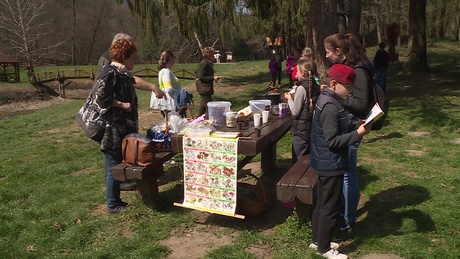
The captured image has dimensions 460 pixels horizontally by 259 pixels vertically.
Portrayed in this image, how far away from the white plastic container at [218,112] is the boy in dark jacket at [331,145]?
1.41 meters

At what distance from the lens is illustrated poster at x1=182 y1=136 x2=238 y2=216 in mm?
3750

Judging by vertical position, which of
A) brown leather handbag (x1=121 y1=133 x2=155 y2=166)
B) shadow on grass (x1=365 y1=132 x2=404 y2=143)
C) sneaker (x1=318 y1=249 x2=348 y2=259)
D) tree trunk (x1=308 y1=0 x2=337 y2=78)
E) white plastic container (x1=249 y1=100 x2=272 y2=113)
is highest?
tree trunk (x1=308 y1=0 x2=337 y2=78)

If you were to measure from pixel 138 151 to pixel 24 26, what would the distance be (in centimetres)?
3442

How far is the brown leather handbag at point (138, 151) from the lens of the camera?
13.4 ft

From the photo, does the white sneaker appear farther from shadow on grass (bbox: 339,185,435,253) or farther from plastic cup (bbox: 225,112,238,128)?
plastic cup (bbox: 225,112,238,128)

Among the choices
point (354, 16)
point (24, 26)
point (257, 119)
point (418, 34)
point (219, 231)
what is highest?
point (24, 26)

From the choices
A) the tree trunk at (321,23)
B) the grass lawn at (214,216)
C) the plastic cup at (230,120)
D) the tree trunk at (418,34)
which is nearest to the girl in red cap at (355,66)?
the grass lawn at (214,216)

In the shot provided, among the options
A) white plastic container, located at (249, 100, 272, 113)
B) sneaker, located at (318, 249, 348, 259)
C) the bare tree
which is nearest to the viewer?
sneaker, located at (318, 249, 348, 259)

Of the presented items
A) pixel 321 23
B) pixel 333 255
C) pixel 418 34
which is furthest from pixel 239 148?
pixel 418 34

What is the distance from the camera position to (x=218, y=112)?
14.6ft

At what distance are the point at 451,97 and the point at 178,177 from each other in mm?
8928

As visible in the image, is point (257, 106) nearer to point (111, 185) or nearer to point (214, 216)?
point (214, 216)

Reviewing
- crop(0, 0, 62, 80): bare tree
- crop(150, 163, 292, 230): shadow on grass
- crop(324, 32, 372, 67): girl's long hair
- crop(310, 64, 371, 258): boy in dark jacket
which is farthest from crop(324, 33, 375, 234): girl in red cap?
crop(0, 0, 62, 80): bare tree

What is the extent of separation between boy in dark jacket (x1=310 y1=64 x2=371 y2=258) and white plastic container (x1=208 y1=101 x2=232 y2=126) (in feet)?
4.63
